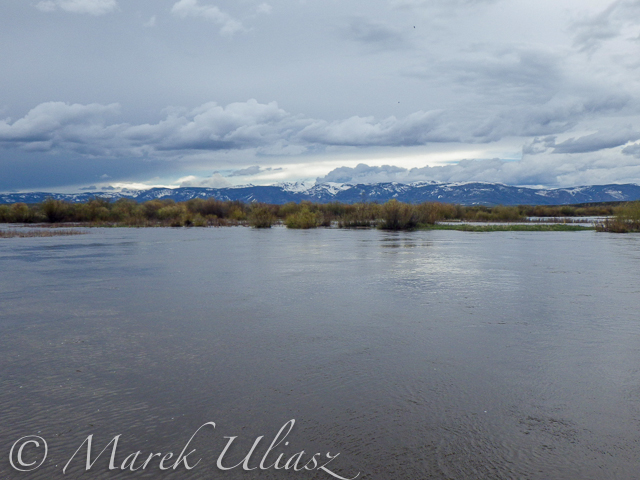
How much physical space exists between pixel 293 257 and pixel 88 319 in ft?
37.6

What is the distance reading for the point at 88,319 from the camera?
30.1 feet

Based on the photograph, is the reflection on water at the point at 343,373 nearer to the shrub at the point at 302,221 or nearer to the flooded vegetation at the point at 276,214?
the flooded vegetation at the point at 276,214

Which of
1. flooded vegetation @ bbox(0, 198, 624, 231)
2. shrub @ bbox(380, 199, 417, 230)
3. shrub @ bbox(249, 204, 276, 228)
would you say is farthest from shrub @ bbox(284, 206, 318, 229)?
shrub @ bbox(380, 199, 417, 230)

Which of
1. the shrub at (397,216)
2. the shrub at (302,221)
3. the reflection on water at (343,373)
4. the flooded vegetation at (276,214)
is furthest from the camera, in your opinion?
the shrub at (302,221)

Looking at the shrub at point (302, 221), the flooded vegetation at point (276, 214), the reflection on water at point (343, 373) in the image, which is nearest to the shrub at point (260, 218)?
the flooded vegetation at point (276, 214)
